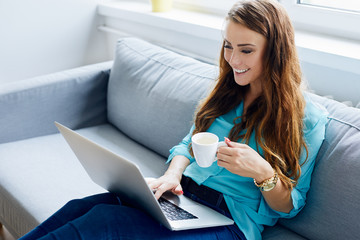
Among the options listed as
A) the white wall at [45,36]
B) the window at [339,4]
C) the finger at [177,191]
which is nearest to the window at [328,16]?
the window at [339,4]

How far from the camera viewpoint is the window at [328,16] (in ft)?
5.59

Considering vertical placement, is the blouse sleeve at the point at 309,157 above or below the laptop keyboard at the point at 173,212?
above

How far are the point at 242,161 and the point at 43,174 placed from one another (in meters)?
0.94

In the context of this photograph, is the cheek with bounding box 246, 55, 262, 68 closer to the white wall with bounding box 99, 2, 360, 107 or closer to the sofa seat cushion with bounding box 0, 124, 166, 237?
the white wall with bounding box 99, 2, 360, 107

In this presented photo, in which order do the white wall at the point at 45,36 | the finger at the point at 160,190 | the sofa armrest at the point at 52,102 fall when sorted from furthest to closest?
the white wall at the point at 45,36 → the sofa armrest at the point at 52,102 → the finger at the point at 160,190

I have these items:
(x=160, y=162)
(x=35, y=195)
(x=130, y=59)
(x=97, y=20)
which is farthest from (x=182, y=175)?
(x=97, y=20)

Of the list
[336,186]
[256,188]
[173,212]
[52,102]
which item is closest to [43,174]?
[52,102]

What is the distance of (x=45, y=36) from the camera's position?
8.38ft

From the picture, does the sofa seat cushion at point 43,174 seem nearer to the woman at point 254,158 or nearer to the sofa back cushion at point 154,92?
the sofa back cushion at point 154,92

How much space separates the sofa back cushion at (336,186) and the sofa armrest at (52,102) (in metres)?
1.22

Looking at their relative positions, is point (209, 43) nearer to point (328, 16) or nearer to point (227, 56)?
point (328, 16)

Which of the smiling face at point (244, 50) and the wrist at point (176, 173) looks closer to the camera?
the smiling face at point (244, 50)

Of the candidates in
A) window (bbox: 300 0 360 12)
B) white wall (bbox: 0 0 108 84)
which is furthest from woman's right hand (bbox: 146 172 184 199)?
white wall (bbox: 0 0 108 84)

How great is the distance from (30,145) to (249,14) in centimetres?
124
